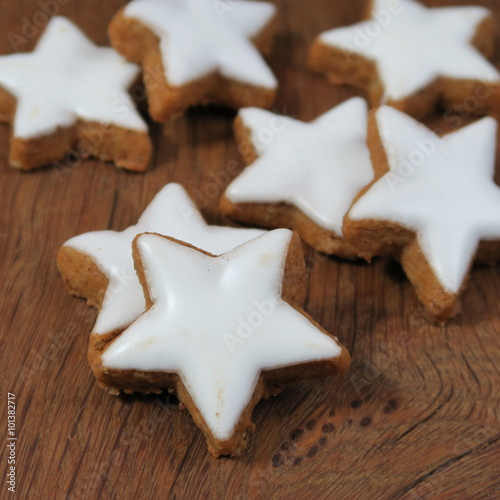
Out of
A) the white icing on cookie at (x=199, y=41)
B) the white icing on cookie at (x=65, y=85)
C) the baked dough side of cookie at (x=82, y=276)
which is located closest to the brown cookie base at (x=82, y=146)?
the white icing on cookie at (x=65, y=85)

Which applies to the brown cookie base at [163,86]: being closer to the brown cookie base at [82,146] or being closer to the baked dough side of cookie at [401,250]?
the brown cookie base at [82,146]

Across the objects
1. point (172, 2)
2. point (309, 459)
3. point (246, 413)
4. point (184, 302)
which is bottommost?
point (309, 459)

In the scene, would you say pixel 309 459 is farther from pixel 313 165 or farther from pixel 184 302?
pixel 313 165

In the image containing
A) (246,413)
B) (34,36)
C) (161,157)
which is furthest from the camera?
(34,36)

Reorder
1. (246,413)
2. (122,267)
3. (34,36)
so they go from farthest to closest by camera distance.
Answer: (34,36) → (122,267) → (246,413)

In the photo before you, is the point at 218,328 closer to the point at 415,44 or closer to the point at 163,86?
the point at 163,86

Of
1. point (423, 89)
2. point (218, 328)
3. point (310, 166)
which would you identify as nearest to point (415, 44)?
point (423, 89)

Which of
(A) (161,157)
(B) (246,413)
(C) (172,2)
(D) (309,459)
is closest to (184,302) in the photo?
(B) (246,413)
